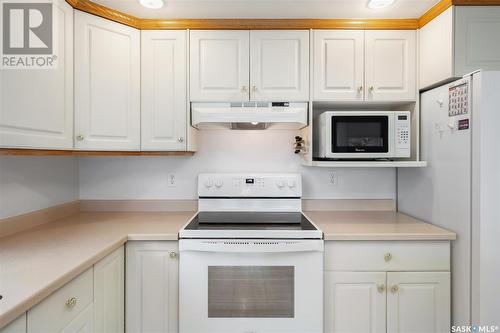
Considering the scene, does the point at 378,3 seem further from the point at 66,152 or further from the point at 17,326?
the point at 17,326

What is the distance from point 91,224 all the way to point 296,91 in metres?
1.63

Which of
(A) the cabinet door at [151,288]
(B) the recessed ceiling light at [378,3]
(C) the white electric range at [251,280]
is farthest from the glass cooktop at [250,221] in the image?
(B) the recessed ceiling light at [378,3]

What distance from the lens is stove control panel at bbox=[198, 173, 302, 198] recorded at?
209 centimetres

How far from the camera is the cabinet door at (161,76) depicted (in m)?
1.88

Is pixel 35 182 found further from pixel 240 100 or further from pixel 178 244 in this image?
pixel 240 100

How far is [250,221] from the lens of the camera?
5.97 ft

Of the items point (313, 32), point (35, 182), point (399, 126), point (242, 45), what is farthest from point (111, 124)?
point (399, 126)

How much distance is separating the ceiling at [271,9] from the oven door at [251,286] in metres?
1.46

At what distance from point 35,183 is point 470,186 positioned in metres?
2.55

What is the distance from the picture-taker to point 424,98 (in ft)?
6.06

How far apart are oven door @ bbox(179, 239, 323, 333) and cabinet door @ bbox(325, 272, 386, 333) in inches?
3.3

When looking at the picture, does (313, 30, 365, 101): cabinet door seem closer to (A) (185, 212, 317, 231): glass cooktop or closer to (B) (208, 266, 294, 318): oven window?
(A) (185, 212, 317, 231): glass cooktop

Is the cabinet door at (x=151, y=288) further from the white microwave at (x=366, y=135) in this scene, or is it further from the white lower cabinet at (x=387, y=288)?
the white microwave at (x=366, y=135)

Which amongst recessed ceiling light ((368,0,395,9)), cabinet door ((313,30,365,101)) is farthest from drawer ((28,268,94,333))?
recessed ceiling light ((368,0,395,9))
